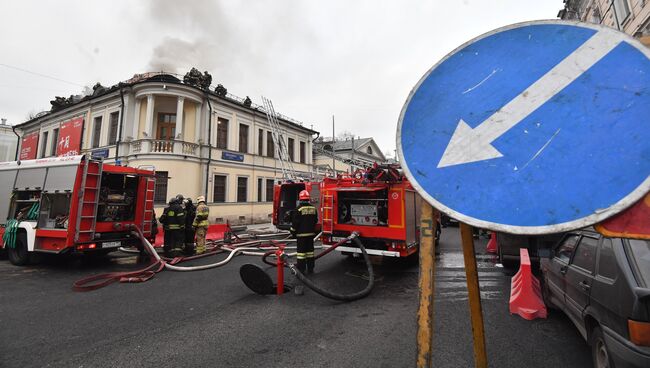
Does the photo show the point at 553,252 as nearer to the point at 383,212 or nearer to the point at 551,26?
the point at 383,212

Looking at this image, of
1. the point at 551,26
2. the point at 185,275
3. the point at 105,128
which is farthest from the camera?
the point at 105,128

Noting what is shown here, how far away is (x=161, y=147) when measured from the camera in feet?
55.2

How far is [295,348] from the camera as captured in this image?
10.6ft

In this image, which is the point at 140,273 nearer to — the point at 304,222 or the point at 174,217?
the point at 174,217

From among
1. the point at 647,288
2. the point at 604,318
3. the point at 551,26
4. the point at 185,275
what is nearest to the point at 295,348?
the point at 604,318

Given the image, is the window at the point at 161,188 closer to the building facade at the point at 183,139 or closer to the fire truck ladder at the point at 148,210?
the building facade at the point at 183,139

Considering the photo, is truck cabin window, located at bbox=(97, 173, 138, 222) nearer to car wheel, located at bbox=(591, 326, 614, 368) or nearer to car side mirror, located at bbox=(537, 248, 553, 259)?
car side mirror, located at bbox=(537, 248, 553, 259)

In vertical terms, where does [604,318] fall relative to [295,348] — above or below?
above

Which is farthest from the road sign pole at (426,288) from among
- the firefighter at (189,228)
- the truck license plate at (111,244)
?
the firefighter at (189,228)

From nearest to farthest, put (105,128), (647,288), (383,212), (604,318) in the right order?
(647,288) → (604,318) → (383,212) → (105,128)

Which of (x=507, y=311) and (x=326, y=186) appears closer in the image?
(x=507, y=311)

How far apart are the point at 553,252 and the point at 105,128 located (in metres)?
23.1

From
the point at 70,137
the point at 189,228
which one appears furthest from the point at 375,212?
the point at 70,137

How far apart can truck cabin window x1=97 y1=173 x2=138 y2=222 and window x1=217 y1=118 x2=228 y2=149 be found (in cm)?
1104
